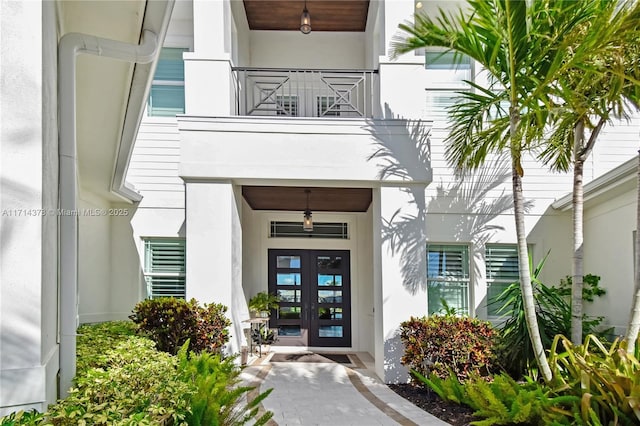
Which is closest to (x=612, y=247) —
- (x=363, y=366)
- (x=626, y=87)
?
(x=626, y=87)

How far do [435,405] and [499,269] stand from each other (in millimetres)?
4305

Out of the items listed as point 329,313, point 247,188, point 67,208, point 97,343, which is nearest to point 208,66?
point 247,188

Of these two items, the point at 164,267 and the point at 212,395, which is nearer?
the point at 212,395

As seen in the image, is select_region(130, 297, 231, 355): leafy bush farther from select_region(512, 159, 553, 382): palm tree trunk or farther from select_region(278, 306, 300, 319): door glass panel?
select_region(278, 306, 300, 319): door glass panel

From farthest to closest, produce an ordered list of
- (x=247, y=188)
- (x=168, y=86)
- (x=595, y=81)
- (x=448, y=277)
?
(x=168, y=86) → (x=448, y=277) → (x=247, y=188) → (x=595, y=81)

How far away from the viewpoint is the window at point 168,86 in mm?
9867

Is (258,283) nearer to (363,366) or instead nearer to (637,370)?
(363,366)

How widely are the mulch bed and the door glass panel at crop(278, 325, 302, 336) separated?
4.32m

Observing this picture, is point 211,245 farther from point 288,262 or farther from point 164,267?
point 288,262

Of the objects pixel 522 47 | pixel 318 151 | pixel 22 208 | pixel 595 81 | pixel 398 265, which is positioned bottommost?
pixel 398 265

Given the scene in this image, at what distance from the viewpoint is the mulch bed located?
543cm

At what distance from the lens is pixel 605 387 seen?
4.41 meters

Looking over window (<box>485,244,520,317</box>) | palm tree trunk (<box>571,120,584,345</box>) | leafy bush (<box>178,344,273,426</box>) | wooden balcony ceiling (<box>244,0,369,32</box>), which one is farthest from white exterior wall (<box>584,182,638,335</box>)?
leafy bush (<box>178,344,273,426</box>)

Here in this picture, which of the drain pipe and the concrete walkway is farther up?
the drain pipe
